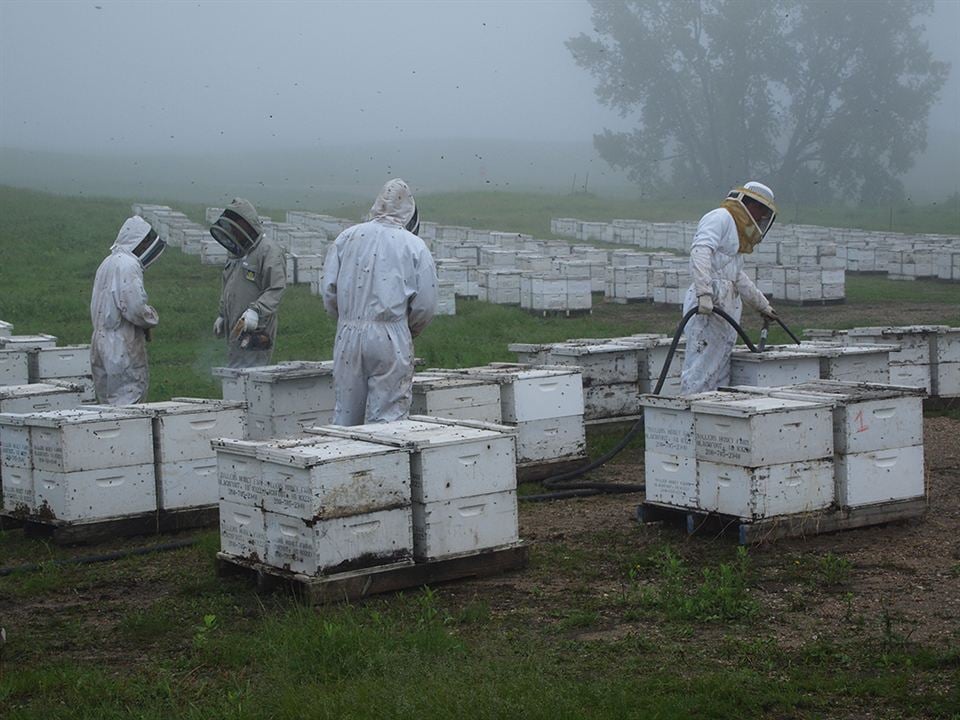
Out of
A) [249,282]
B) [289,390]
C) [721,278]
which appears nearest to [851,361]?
[721,278]

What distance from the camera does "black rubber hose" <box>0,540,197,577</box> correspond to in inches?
282

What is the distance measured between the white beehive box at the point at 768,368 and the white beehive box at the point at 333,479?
353 cm

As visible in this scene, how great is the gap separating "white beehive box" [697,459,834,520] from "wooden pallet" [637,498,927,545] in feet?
0.14

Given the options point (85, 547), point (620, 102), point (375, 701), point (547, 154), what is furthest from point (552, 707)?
point (547, 154)

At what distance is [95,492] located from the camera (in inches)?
305

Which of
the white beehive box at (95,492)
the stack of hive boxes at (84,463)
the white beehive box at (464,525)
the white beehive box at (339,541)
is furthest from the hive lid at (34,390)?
the white beehive box at (464,525)

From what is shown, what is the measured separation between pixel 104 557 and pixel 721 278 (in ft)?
14.7

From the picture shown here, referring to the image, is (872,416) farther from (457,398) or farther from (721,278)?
(457,398)

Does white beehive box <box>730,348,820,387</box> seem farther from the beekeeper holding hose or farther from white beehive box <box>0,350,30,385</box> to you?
white beehive box <box>0,350,30,385</box>

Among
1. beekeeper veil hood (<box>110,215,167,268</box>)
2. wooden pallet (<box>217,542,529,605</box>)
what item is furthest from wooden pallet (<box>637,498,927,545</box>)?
beekeeper veil hood (<box>110,215,167,268</box>)

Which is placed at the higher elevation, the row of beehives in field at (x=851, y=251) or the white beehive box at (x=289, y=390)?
the row of beehives in field at (x=851, y=251)

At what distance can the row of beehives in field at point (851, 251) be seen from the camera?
24.7 m

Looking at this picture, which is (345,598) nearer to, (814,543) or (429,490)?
(429,490)

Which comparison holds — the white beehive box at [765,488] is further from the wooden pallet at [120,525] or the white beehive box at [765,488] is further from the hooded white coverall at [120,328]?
the hooded white coverall at [120,328]
